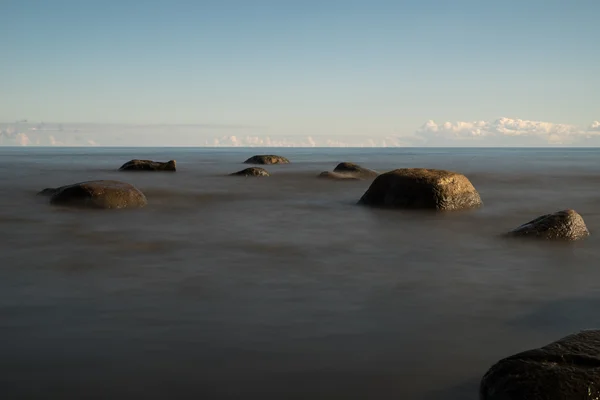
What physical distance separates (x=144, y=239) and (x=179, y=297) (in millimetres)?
3373

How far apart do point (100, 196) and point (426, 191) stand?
6361mm

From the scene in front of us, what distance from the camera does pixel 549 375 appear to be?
113 inches

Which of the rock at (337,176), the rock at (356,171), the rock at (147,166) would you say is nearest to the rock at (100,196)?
the rock at (337,176)

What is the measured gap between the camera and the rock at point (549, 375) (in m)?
2.79

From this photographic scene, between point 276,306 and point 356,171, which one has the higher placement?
point 356,171

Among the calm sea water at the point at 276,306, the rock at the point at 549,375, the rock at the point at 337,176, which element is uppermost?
the rock at the point at 337,176

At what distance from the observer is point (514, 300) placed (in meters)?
5.05

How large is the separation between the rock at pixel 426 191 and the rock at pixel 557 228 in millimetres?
2843

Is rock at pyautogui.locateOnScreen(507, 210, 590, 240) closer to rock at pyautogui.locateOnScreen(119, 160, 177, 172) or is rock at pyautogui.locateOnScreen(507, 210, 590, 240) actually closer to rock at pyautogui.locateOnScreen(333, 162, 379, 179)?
rock at pyautogui.locateOnScreen(333, 162, 379, 179)

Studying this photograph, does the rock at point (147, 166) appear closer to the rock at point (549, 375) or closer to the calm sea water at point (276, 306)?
the calm sea water at point (276, 306)

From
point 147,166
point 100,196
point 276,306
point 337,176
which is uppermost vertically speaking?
point 147,166

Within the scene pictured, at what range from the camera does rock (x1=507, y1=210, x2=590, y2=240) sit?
25.9ft

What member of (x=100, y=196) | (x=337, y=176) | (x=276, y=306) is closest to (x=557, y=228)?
(x=276, y=306)

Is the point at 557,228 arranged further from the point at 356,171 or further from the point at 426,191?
the point at 356,171
